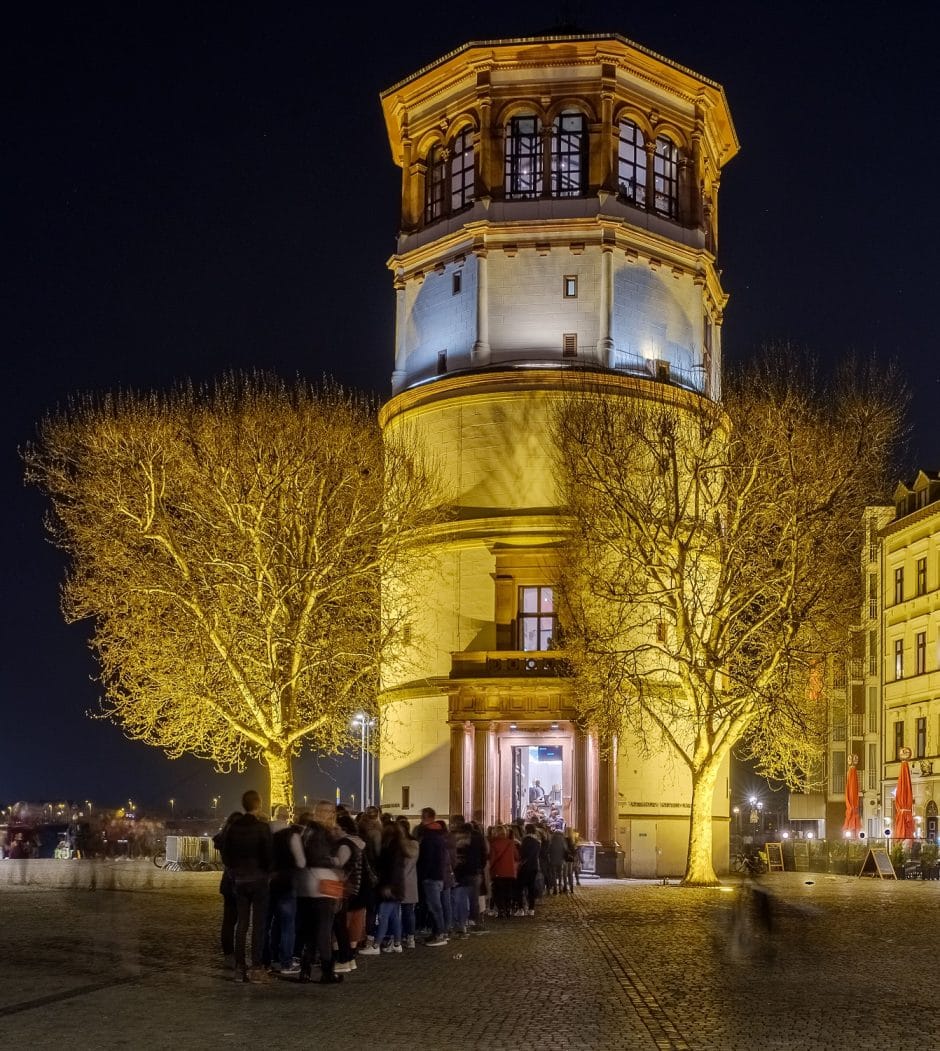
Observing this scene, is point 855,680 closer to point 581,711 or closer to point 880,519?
point 880,519

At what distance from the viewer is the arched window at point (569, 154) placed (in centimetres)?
5478

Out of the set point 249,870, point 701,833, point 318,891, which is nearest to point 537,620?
point 701,833

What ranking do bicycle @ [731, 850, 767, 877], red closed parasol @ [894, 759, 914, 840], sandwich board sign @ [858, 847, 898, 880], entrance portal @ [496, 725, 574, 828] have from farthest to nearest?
1. red closed parasol @ [894, 759, 914, 840]
2. bicycle @ [731, 850, 767, 877]
3. entrance portal @ [496, 725, 574, 828]
4. sandwich board sign @ [858, 847, 898, 880]

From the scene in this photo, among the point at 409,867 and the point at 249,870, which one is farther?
the point at 409,867

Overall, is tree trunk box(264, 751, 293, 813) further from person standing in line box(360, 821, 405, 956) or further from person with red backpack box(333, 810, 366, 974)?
person with red backpack box(333, 810, 366, 974)

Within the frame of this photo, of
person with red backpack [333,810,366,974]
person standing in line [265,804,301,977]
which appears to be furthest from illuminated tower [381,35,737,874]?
person standing in line [265,804,301,977]

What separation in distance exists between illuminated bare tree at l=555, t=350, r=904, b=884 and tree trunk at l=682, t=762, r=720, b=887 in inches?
1.4

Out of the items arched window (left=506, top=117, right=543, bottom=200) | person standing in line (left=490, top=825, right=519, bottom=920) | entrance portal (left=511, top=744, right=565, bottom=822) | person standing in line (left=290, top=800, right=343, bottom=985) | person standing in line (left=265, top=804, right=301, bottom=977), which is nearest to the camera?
person standing in line (left=290, top=800, right=343, bottom=985)

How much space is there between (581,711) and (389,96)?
25.8 meters

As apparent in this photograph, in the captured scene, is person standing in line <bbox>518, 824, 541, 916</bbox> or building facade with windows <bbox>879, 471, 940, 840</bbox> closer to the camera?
person standing in line <bbox>518, 824, 541, 916</bbox>

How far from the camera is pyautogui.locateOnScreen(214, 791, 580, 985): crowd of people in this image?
18.5 metres

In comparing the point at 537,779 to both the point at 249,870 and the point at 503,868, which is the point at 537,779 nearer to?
the point at 503,868

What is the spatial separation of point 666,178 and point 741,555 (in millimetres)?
20344

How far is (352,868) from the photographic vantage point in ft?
64.5
